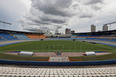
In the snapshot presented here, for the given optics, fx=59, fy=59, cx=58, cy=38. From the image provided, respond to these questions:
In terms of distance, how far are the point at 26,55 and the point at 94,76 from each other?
14.4 m

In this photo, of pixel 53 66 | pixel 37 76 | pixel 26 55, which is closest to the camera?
pixel 37 76

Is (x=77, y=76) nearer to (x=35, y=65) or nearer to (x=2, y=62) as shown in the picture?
(x=35, y=65)

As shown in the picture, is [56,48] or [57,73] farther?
[56,48]

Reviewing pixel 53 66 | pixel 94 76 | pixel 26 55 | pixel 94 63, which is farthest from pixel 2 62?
pixel 94 63

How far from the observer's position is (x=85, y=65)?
10406 mm

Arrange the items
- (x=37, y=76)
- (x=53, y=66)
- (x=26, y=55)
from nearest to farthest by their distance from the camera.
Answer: (x=37, y=76), (x=53, y=66), (x=26, y=55)

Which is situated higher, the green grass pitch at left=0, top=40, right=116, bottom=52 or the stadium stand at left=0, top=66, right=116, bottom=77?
the stadium stand at left=0, top=66, right=116, bottom=77

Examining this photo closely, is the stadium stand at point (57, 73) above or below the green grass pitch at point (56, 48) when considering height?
above

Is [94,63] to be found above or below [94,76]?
below

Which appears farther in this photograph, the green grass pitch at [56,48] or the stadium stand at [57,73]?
the green grass pitch at [56,48]

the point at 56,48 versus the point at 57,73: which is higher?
the point at 57,73

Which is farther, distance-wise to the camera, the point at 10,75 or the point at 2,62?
the point at 2,62

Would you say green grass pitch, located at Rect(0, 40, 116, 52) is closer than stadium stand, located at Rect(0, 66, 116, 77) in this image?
No

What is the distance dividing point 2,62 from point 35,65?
241 inches
